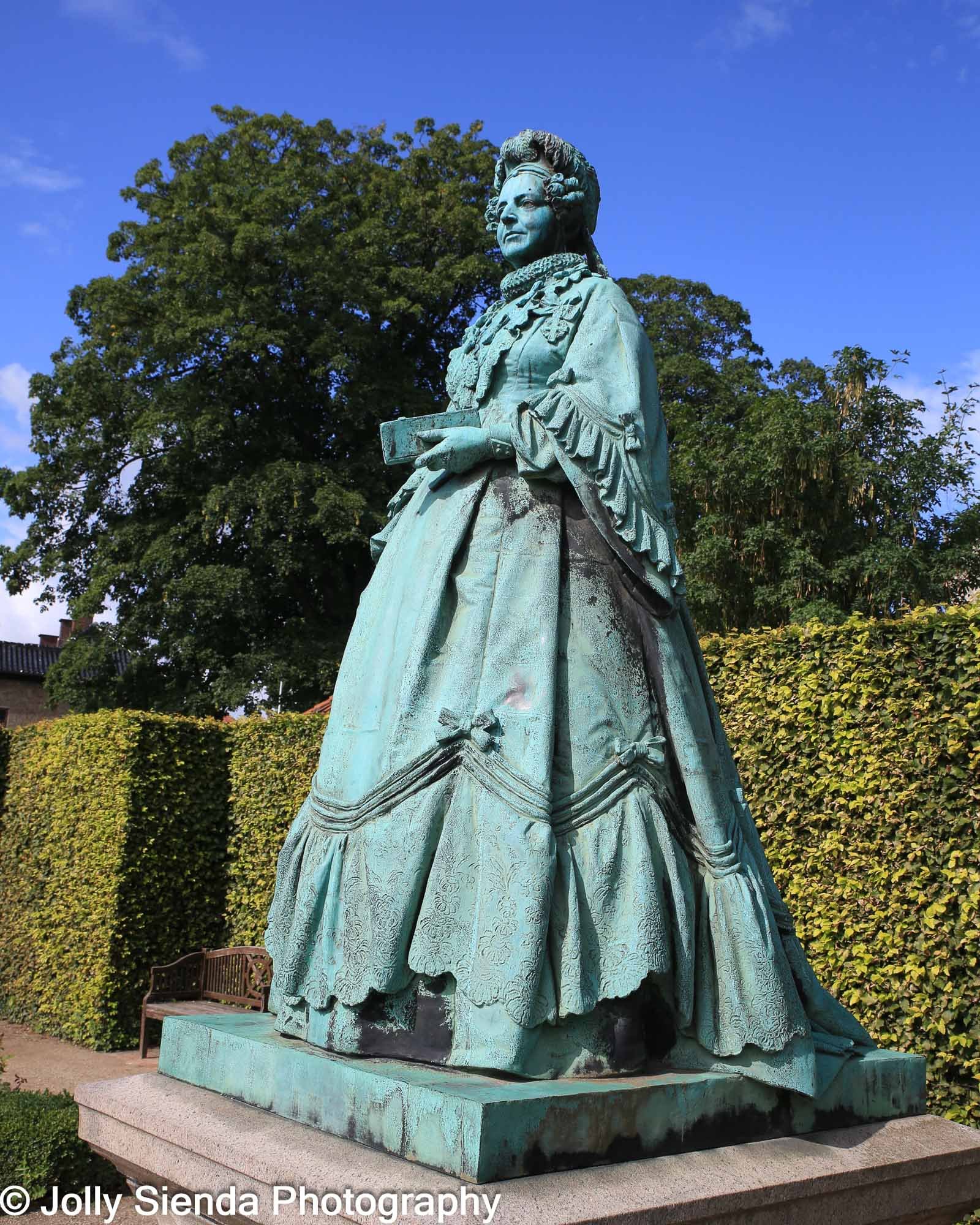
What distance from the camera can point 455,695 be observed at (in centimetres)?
291

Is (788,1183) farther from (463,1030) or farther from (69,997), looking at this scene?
(69,997)

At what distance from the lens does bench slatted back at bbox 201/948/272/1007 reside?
448 inches

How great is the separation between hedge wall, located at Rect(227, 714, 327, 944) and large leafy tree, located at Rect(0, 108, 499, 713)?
4888 millimetres

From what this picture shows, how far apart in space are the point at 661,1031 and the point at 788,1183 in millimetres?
439

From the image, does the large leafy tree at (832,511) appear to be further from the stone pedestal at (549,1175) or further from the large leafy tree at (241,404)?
the stone pedestal at (549,1175)

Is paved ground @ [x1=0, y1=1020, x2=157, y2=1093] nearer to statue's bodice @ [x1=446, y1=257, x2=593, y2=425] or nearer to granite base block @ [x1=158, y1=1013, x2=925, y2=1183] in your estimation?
granite base block @ [x1=158, y1=1013, x2=925, y2=1183]

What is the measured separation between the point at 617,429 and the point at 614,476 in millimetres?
161

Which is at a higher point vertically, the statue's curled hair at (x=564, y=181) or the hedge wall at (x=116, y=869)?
the statue's curled hair at (x=564, y=181)

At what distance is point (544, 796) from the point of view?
2715mm

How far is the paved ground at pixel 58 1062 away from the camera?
10.5 metres

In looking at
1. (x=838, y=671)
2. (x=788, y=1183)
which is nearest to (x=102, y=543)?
(x=838, y=671)

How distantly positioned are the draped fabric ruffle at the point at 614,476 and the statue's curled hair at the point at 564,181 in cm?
69

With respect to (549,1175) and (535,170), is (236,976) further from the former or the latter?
(549,1175)

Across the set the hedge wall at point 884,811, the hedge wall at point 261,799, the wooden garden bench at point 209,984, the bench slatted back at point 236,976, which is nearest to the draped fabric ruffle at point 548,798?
the hedge wall at point 884,811
